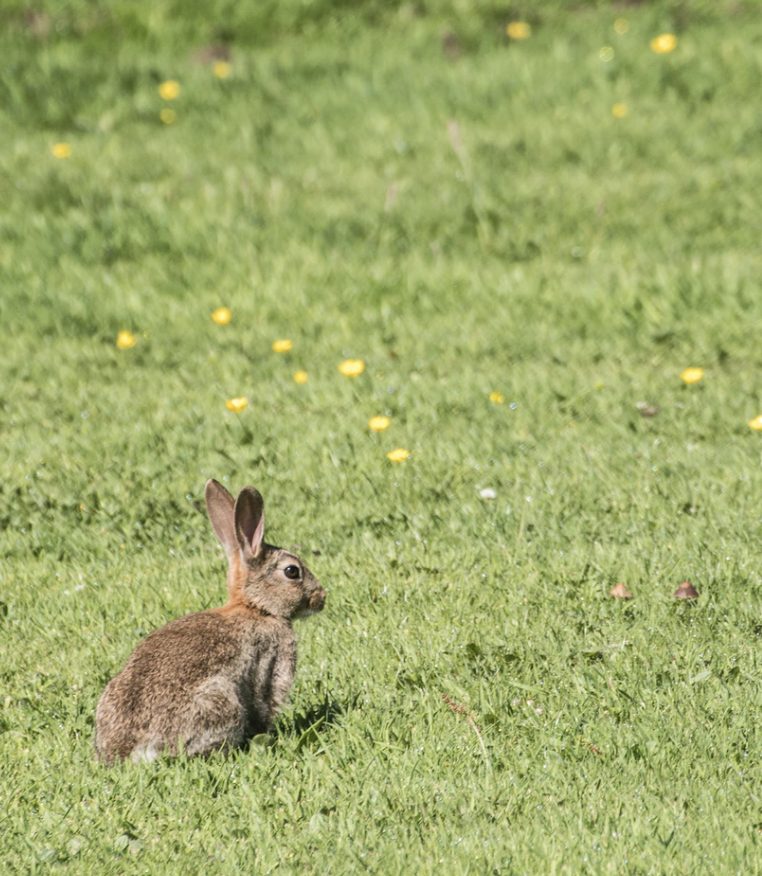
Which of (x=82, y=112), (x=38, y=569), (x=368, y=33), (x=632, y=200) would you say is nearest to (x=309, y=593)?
(x=38, y=569)

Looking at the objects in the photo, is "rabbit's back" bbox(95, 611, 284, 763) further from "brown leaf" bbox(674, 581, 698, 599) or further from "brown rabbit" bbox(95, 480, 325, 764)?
"brown leaf" bbox(674, 581, 698, 599)

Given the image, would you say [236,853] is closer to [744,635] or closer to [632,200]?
[744,635]

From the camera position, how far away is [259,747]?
370 cm

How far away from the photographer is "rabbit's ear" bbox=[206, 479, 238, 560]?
4.02 meters

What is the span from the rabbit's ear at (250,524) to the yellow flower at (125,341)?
3.31 m

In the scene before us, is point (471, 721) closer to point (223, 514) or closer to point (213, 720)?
point (213, 720)

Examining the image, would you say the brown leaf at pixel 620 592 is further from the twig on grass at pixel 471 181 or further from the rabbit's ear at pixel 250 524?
the twig on grass at pixel 471 181

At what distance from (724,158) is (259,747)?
672 cm

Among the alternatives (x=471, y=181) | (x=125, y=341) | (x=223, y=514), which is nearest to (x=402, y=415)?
(x=125, y=341)

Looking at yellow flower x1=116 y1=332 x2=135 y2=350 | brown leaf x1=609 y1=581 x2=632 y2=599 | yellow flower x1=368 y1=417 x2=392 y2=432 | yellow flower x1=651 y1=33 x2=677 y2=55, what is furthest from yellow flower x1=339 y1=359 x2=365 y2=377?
yellow flower x1=651 y1=33 x2=677 y2=55

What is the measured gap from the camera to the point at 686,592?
14.6ft

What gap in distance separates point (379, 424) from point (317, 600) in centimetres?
183

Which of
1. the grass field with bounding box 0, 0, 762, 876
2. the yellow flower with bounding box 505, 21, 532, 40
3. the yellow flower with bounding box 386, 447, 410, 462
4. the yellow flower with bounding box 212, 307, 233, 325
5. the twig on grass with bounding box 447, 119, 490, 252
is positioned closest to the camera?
the grass field with bounding box 0, 0, 762, 876

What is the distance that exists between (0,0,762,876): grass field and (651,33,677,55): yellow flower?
0.13m
